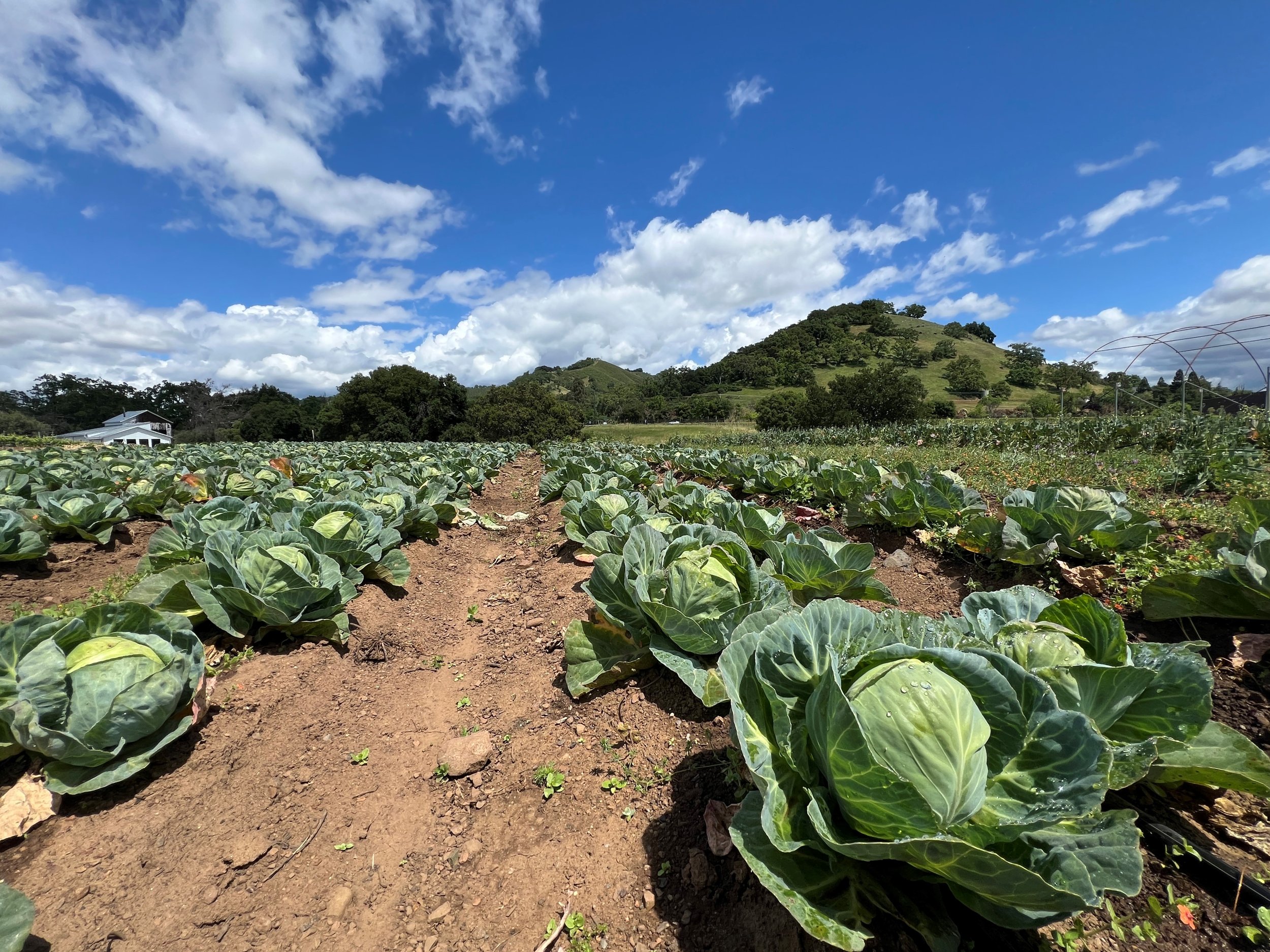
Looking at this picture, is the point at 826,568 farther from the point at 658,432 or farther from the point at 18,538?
the point at 658,432

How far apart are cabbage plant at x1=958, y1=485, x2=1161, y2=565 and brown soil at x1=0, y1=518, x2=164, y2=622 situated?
865 cm

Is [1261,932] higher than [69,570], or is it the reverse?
[69,570]

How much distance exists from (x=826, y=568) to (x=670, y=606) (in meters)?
1.35

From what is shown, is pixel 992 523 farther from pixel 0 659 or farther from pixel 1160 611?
pixel 0 659

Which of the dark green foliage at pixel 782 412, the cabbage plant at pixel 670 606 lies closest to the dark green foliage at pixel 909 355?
the dark green foliage at pixel 782 412

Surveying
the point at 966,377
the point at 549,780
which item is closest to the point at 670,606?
the point at 549,780

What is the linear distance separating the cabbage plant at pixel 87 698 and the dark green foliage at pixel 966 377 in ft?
313

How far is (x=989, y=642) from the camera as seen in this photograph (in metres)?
2.20

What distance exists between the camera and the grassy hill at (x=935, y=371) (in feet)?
258

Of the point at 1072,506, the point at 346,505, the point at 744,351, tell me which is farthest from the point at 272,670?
the point at 744,351

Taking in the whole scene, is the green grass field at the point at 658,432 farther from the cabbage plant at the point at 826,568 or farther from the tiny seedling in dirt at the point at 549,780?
the tiny seedling in dirt at the point at 549,780

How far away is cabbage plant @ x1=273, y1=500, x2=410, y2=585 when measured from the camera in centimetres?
445

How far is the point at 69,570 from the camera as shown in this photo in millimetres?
5621

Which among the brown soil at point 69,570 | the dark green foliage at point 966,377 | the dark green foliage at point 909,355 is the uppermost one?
the dark green foliage at point 909,355
